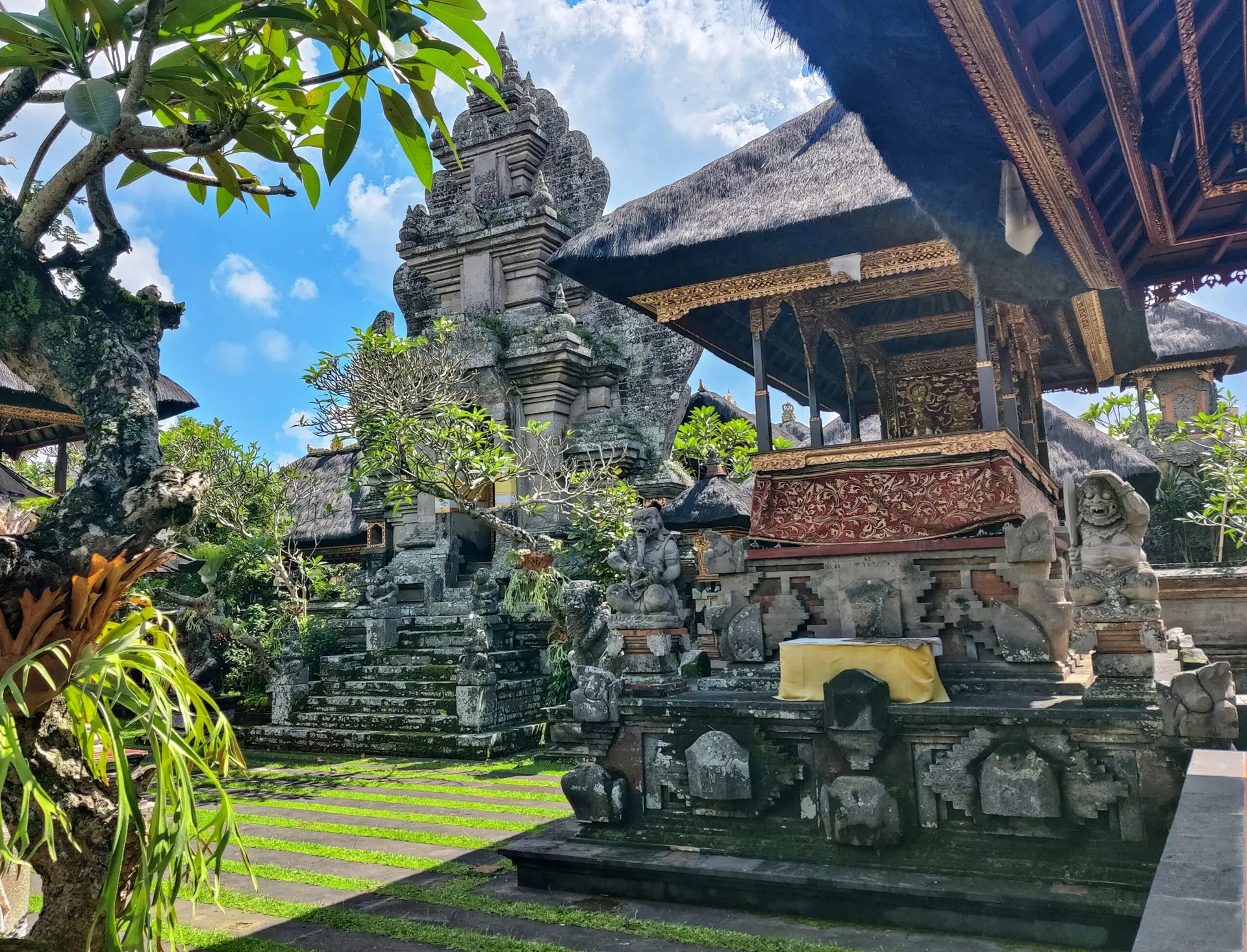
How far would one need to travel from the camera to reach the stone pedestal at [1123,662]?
4.75 metres

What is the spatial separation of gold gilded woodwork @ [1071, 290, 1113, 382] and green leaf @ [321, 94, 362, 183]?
17.8 ft

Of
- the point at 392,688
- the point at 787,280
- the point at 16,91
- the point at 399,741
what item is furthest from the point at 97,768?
the point at 392,688

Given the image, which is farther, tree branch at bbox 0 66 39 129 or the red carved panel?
the red carved panel

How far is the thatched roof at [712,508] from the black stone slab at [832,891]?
21.4 ft

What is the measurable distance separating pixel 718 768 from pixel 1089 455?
34.0 feet

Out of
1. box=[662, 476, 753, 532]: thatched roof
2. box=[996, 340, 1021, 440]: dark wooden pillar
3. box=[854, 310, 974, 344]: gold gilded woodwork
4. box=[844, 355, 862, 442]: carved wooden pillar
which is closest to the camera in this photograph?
box=[996, 340, 1021, 440]: dark wooden pillar

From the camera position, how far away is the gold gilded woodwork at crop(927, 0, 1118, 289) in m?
2.81

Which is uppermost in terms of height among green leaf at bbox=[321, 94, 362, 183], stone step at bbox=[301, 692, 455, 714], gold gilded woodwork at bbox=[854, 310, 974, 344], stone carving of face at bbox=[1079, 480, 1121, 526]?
gold gilded woodwork at bbox=[854, 310, 974, 344]

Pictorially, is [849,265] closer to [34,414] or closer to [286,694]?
[286,694]

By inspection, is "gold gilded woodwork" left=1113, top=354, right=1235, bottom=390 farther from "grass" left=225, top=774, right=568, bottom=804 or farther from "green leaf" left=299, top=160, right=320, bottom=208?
"green leaf" left=299, top=160, right=320, bottom=208

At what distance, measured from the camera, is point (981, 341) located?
650cm

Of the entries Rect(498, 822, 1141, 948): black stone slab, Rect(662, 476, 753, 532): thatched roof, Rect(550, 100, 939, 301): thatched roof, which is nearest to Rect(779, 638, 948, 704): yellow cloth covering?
Rect(498, 822, 1141, 948): black stone slab

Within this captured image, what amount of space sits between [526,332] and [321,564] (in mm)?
5681

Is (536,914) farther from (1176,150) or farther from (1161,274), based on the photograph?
(1161,274)
